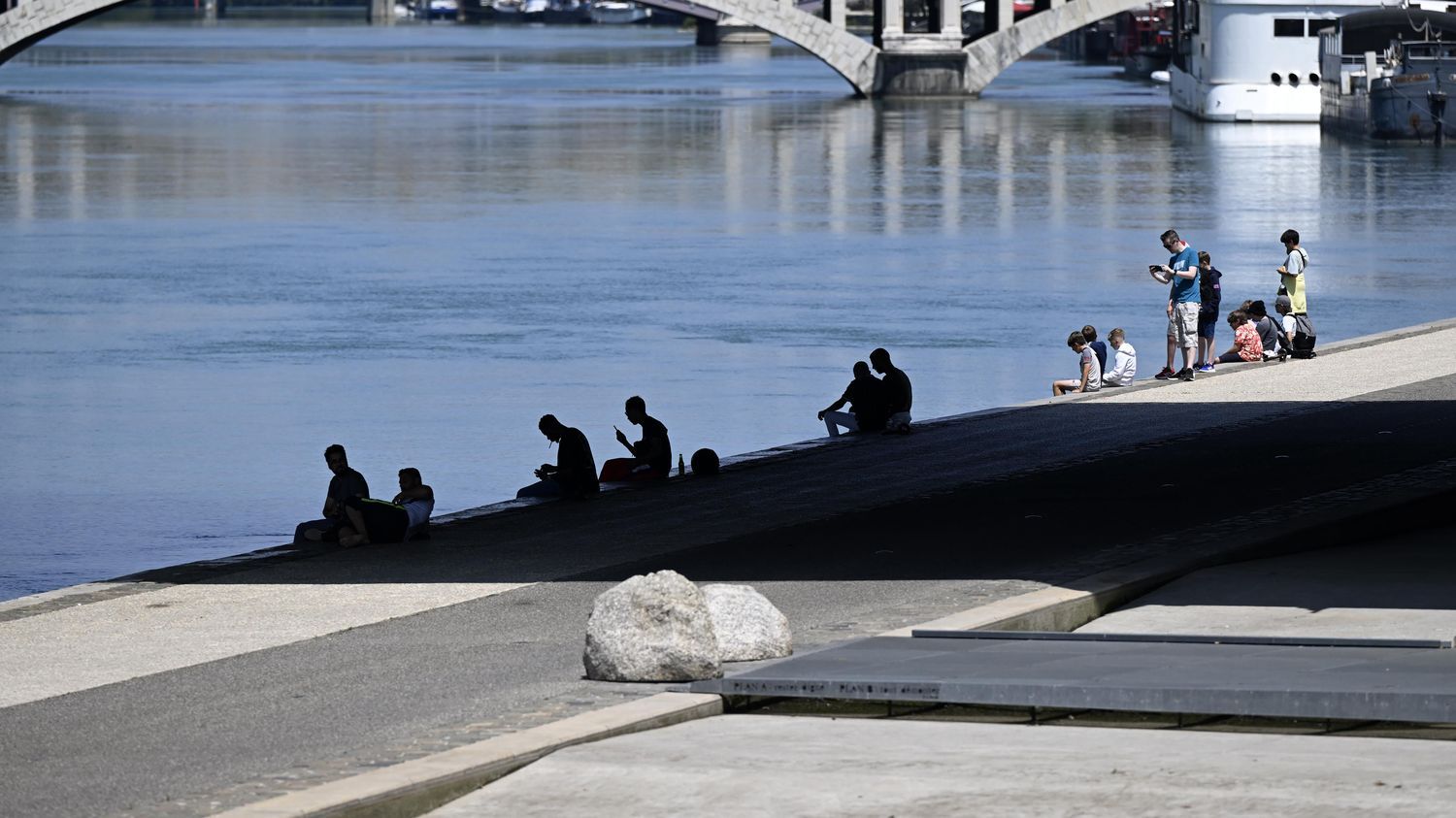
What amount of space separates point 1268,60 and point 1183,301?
71376 mm

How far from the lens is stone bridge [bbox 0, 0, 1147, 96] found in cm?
11600

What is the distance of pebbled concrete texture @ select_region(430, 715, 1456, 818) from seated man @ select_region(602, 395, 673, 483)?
1116 centimetres

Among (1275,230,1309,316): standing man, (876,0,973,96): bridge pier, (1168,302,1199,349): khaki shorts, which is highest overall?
(876,0,973,96): bridge pier

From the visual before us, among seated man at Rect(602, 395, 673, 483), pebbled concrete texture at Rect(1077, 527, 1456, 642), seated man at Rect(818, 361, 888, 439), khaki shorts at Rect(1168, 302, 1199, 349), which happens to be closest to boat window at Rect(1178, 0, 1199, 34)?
khaki shorts at Rect(1168, 302, 1199, 349)

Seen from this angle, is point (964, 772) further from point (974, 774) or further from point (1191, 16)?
point (1191, 16)

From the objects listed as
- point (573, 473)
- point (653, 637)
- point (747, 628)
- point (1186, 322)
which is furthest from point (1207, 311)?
point (653, 637)

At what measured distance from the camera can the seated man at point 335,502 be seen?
18.3 meters

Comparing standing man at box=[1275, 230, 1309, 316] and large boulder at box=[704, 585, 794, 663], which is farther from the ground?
standing man at box=[1275, 230, 1309, 316]

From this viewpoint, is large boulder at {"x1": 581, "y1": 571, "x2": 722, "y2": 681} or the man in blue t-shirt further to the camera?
the man in blue t-shirt

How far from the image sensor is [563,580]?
1549 cm

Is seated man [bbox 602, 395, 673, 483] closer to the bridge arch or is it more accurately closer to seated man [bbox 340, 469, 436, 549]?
seated man [bbox 340, 469, 436, 549]

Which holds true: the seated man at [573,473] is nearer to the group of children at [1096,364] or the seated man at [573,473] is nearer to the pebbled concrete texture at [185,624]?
the pebbled concrete texture at [185,624]

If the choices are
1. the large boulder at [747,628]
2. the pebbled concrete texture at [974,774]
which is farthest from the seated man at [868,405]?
the pebbled concrete texture at [974,774]

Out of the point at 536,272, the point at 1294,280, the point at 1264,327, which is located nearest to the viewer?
the point at 1294,280
